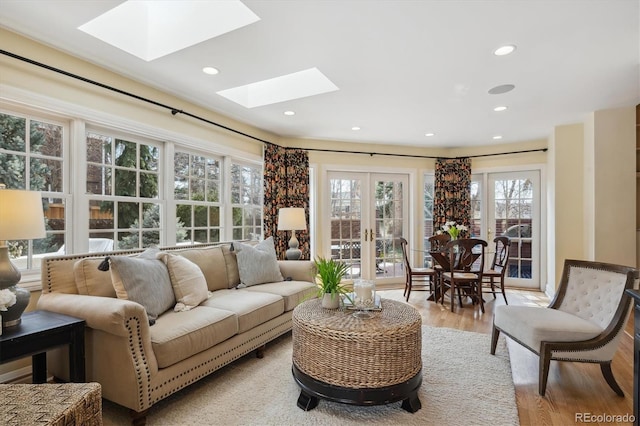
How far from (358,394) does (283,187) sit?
11.8ft

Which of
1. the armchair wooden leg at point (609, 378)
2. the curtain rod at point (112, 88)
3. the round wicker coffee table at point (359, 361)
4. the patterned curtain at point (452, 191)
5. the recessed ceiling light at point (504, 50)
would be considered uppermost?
the recessed ceiling light at point (504, 50)

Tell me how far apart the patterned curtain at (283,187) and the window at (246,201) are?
19 centimetres


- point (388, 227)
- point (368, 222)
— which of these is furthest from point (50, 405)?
point (388, 227)

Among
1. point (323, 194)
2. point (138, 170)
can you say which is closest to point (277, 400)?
point (138, 170)

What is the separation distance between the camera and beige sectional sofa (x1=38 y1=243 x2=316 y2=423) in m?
1.91

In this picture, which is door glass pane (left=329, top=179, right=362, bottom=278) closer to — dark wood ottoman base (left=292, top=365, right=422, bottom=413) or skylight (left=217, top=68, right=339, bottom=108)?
skylight (left=217, top=68, right=339, bottom=108)

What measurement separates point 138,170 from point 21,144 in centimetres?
95

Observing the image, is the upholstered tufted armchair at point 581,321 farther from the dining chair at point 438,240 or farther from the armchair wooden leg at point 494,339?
the dining chair at point 438,240

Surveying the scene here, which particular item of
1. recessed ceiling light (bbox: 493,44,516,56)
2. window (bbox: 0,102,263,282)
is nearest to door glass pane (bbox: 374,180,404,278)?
window (bbox: 0,102,263,282)

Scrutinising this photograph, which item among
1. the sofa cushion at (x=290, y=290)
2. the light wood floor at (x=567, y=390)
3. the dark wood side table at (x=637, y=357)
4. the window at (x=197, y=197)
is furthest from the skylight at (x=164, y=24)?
the light wood floor at (x=567, y=390)

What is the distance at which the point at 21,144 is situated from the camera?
2.49 meters

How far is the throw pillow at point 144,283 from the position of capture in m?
2.24

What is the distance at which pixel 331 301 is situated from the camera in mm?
2428

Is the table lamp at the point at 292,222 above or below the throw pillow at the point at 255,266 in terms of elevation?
above
